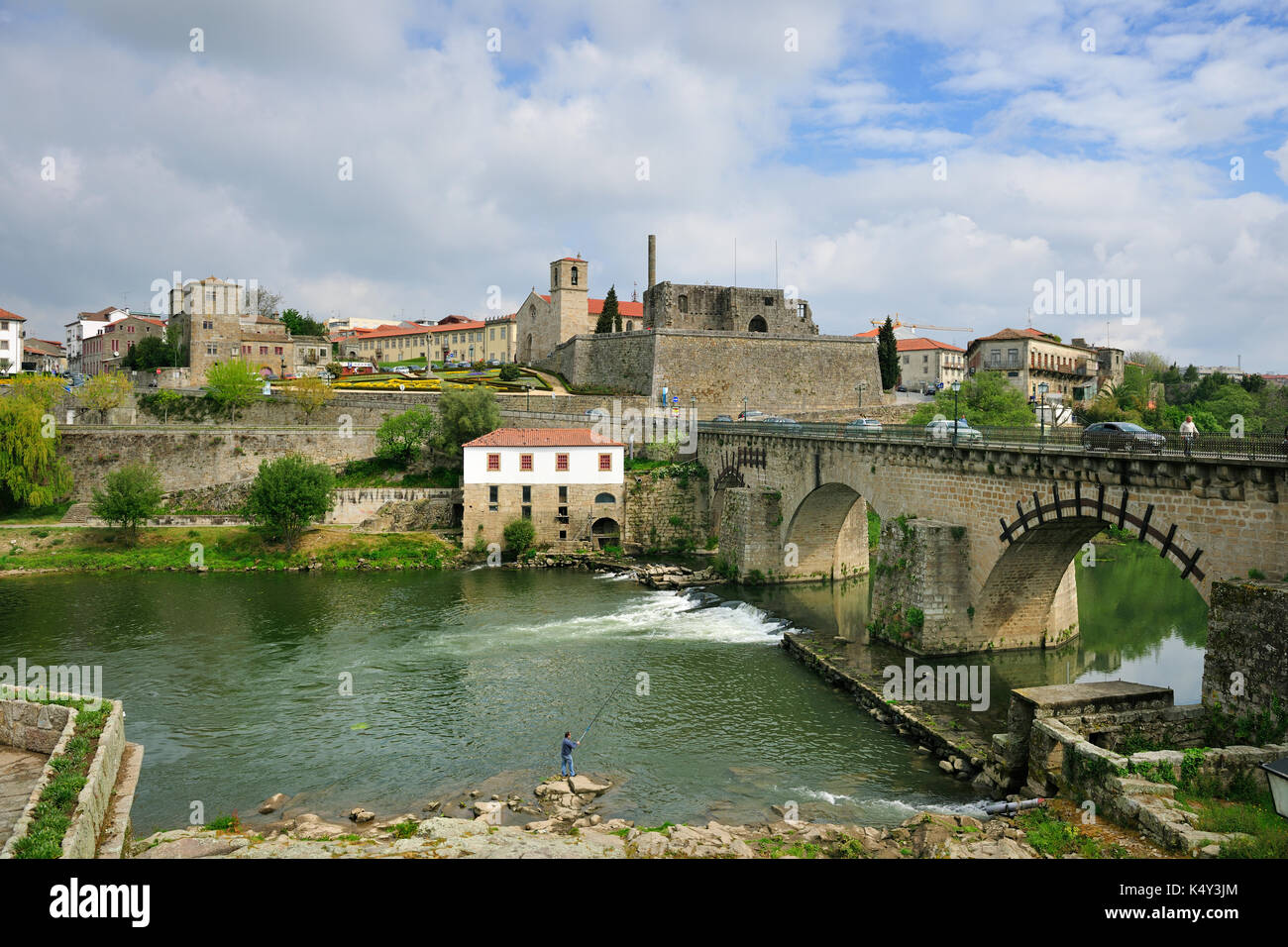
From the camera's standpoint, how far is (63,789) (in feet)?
40.0

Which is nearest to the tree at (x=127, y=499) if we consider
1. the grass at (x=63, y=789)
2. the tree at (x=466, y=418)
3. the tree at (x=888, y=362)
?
the tree at (x=466, y=418)

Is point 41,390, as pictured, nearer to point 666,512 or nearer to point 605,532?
point 605,532

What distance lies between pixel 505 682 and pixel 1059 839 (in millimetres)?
15693

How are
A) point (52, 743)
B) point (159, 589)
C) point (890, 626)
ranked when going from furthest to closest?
point (159, 589) → point (890, 626) → point (52, 743)

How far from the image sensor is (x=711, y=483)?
48344mm

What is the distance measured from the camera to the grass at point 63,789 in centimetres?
1038

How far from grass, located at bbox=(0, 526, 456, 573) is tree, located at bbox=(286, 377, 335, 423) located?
592 inches

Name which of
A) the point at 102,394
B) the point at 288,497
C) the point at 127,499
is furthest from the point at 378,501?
the point at 102,394

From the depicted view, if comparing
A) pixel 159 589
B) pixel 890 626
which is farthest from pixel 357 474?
pixel 890 626

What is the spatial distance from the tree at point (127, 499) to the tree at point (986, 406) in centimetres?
4544

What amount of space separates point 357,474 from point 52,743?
41.2 m

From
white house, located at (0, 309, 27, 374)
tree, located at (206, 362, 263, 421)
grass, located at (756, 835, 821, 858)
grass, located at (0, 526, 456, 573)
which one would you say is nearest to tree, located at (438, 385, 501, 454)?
grass, located at (0, 526, 456, 573)

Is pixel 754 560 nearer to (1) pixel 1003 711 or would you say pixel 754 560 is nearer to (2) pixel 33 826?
(1) pixel 1003 711
